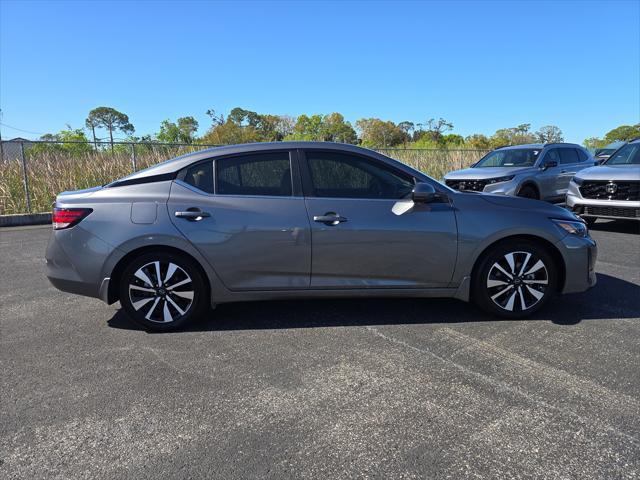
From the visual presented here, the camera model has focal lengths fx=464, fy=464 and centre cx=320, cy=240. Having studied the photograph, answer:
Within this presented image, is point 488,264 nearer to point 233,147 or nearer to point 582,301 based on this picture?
point 582,301

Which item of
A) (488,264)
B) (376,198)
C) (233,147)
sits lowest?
(488,264)

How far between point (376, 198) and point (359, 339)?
46.8 inches

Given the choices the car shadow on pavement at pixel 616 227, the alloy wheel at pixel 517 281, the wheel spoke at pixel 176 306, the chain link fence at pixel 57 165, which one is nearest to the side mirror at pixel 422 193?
the alloy wheel at pixel 517 281

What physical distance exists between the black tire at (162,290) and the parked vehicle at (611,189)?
308 inches

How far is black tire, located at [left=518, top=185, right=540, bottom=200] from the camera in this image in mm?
10070

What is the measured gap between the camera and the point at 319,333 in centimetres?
387

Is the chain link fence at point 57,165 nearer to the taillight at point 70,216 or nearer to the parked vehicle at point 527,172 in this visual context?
the parked vehicle at point 527,172

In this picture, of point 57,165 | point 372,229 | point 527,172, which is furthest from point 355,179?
point 57,165

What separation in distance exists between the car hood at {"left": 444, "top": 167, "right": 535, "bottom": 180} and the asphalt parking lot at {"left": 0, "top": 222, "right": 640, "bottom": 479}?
579 cm

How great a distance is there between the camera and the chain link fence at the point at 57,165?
11766 millimetres

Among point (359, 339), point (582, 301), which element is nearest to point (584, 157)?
point (582, 301)

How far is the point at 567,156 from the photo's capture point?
11.3m

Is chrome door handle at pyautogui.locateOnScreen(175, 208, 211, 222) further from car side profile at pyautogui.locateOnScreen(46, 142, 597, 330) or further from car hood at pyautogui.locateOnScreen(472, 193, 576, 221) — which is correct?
car hood at pyautogui.locateOnScreen(472, 193, 576, 221)

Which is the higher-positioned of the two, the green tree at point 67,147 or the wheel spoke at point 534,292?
the green tree at point 67,147
